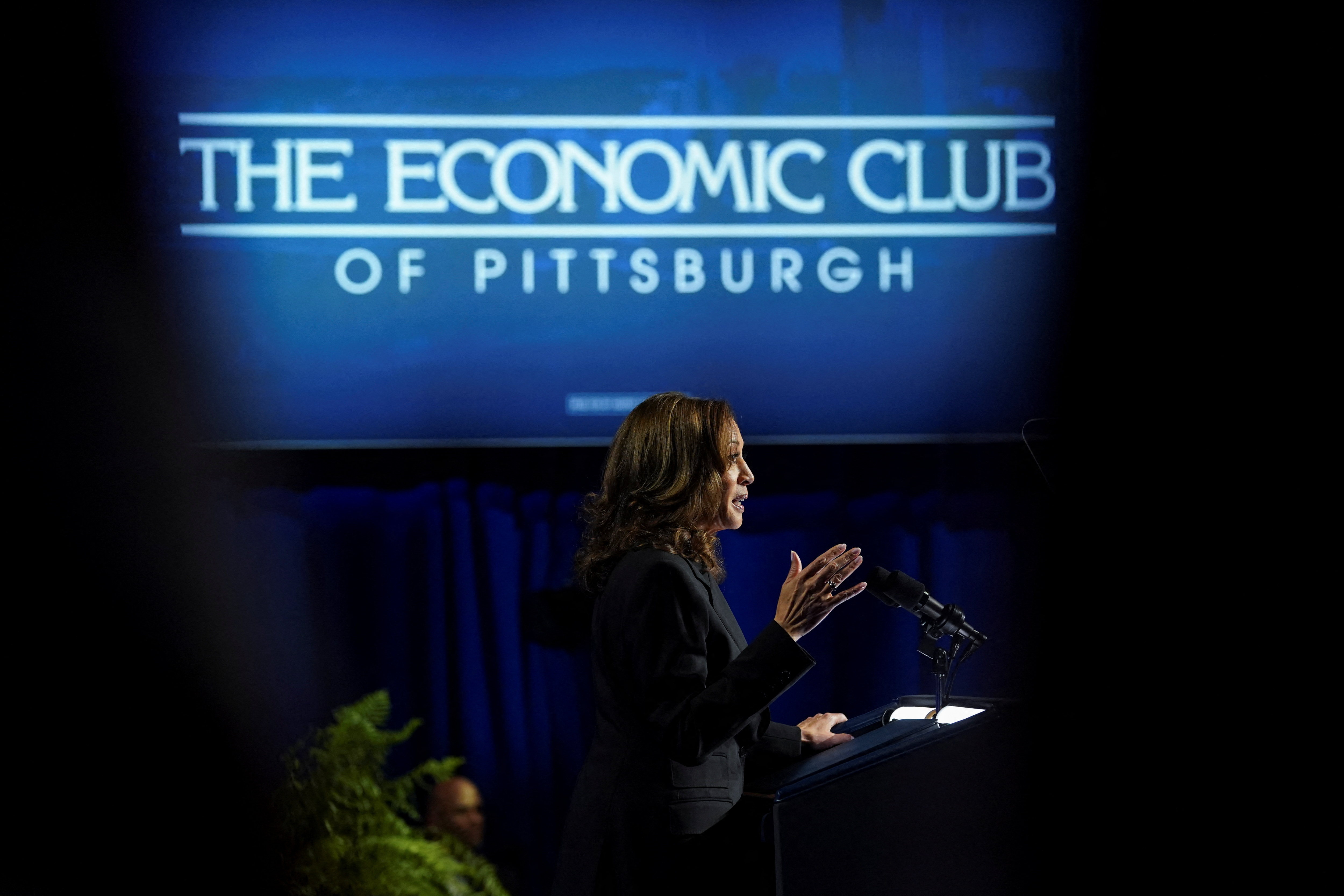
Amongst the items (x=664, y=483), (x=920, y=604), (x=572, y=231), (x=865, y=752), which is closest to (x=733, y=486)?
(x=664, y=483)

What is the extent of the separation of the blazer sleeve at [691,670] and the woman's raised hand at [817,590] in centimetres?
6

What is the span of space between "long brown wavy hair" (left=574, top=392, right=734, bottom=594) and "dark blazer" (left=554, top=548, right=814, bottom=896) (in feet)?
0.15

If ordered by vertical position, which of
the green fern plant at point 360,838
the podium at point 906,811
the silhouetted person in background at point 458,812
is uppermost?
the podium at point 906,811

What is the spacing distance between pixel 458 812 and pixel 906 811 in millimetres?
2104

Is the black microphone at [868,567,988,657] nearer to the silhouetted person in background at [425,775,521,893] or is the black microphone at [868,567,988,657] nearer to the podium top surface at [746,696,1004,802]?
the podium top surface at [746,696,1004,802]

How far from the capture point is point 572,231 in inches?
136

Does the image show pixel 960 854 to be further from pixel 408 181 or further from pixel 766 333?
pixel 408 181

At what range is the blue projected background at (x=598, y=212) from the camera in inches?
136

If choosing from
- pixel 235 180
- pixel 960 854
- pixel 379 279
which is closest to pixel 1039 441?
pixel 960 854

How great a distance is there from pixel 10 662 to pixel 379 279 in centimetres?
139

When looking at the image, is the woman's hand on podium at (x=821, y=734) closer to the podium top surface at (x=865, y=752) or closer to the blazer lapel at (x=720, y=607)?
the podium top surface at (x=865, y=752)

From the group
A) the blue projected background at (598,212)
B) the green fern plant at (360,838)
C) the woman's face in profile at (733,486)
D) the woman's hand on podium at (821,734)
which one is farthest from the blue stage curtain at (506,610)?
the woman's face in profile at (733,486)

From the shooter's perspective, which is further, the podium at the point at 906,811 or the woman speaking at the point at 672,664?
the woman speaking at the point at 672,664

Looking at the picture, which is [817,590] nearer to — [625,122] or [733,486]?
[733,486]
